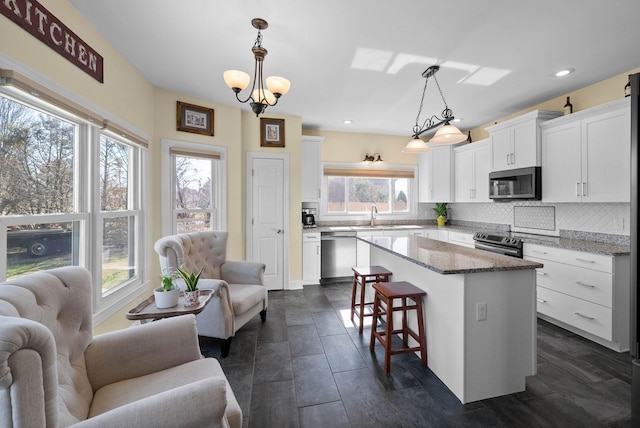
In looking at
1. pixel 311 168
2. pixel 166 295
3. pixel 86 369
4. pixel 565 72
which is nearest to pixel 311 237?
pixel 311 168

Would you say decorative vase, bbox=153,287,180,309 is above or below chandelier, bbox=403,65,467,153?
below

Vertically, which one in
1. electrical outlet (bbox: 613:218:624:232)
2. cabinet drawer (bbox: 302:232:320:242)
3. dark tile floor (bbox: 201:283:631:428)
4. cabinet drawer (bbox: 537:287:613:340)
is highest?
electrical outlet (bbox: 613:218:624:232)

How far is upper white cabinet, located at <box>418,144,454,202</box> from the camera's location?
5.04 m

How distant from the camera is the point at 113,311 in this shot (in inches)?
96.6

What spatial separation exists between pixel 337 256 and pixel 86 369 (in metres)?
3.69

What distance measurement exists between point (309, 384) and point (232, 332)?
84cm

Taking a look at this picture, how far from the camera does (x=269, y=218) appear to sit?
425 cm

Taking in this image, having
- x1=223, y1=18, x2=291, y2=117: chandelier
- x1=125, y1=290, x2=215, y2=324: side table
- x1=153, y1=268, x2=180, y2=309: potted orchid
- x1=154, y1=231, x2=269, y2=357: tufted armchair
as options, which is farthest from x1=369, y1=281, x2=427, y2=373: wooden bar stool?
x1=223, y1=18, x2=291, y2=117: chandelier

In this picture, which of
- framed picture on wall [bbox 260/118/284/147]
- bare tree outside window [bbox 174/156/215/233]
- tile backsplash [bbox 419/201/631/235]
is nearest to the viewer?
tile backsplash [bbox 419/201/631/235]

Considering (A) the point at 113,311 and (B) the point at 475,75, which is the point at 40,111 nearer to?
(A) the point at 113,311

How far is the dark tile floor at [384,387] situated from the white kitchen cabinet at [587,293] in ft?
0.47

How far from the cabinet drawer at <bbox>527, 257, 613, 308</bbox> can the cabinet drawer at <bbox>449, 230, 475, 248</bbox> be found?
113 centimetres

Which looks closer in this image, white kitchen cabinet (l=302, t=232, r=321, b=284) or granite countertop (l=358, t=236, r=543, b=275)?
granite countertop (l=358, t=236, r=543, b=275)

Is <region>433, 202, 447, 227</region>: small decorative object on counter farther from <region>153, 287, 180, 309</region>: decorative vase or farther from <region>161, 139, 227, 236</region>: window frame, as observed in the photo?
<region>153, 287, 180, 309</region>: decorative vase
